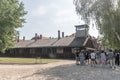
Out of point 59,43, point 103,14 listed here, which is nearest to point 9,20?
point 103,14

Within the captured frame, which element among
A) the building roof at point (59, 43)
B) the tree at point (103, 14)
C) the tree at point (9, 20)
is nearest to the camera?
the tree at point (103, 14)

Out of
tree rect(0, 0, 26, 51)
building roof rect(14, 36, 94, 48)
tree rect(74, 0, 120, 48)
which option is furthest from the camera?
building roof rect(14, 36, 94, 48)

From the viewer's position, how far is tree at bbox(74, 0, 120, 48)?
37062 mm

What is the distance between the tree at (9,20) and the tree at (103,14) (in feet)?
34.9

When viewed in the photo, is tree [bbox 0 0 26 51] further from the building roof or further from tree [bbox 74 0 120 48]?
the building roof

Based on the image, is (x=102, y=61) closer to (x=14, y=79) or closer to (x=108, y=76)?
(x=108, y=76)

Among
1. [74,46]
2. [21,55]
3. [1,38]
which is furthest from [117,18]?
[21,55]

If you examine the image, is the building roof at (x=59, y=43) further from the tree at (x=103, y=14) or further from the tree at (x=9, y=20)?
the tree at (x=103, y=14)

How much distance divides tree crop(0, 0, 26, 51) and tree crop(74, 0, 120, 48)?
10638 millimetres

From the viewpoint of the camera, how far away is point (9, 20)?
44688 mm

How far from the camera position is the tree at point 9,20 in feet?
144

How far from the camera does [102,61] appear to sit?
33.4m

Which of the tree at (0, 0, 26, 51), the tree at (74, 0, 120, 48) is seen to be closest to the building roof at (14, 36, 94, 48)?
the tree at (0, 0, 26, 51)

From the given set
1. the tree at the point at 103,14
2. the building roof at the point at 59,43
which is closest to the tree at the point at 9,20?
the tree at the point at 103,14
